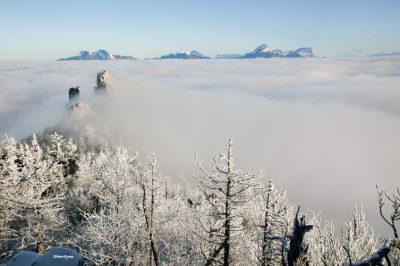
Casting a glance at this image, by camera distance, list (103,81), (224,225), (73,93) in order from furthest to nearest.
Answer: (103,81), (73,93), (224,225)

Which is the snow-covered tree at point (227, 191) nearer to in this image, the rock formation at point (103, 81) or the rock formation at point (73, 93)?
A: the rock formation at point (73, 93)

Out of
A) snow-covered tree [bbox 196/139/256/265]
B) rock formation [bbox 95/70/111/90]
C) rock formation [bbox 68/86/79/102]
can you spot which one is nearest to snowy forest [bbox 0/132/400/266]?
snow-covered tree [bbox 196/139/256/265]

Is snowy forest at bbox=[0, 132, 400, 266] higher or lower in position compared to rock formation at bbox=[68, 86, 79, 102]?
higher

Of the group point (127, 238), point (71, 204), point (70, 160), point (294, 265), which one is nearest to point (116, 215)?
point (127, 238)

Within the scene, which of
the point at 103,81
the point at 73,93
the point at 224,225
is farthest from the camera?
the point at 103,81

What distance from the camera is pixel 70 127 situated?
12081 cm

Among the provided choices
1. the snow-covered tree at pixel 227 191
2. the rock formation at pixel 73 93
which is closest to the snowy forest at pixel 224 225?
the snow-covered tree at pixel 227 191

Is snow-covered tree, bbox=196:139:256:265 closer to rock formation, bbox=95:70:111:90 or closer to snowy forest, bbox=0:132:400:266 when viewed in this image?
snowy forest, bbox=0:132:400:266

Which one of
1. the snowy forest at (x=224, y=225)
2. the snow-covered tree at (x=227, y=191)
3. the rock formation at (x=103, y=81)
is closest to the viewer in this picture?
the snowy forest at (x=224, y=225)

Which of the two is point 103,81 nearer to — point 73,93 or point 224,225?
point 73,93

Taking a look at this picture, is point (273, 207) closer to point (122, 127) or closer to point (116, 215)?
point (116, 215)

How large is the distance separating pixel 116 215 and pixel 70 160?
39318mm

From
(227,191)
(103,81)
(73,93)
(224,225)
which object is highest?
(227,191)

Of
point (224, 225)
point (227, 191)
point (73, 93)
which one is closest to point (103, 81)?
point (73, 93)
